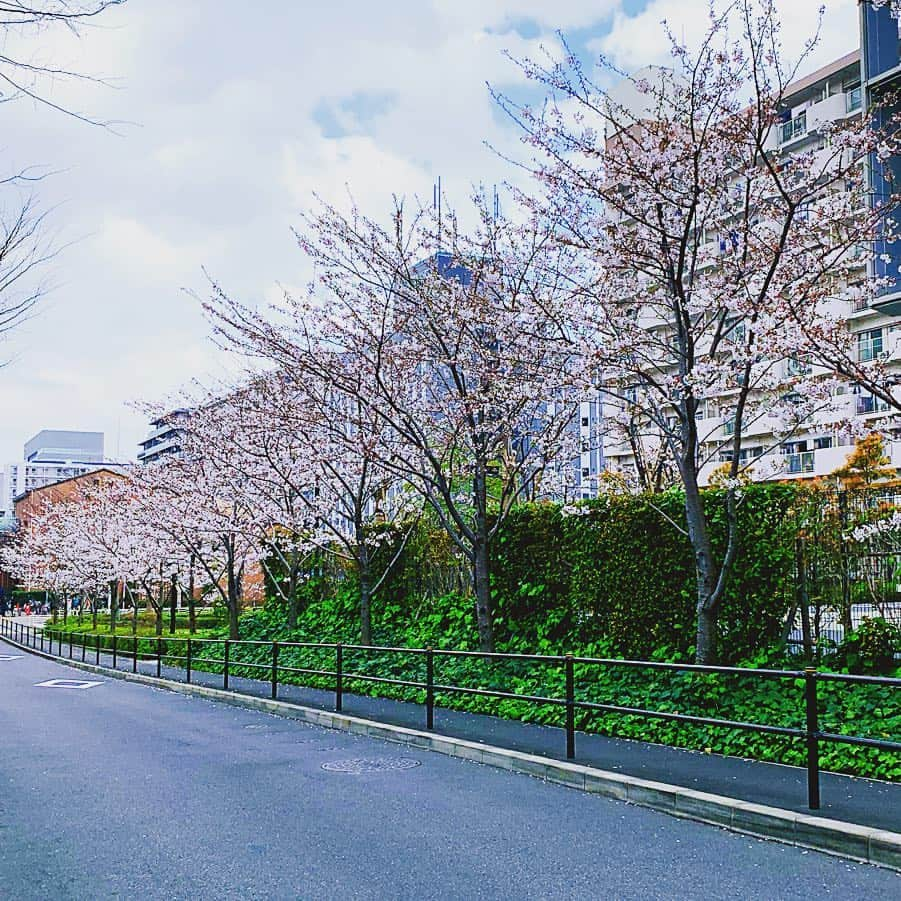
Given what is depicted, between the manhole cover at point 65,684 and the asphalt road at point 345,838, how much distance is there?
12039 mm

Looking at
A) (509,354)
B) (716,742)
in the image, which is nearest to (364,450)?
(509,354)

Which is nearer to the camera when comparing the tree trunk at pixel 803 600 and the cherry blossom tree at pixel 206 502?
the tree trunk at pixel 803 600

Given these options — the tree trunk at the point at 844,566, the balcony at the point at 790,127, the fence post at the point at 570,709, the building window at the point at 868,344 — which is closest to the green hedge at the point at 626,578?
the tree trunk at the point at 844,566

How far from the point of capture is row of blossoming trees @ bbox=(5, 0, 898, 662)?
11.8 m

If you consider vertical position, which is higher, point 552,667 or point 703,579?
point 703,579

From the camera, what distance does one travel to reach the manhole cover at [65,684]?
75.8 ft

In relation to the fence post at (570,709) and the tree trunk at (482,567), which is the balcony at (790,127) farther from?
the fence post at (570,709)

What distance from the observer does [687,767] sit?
9.38 meters

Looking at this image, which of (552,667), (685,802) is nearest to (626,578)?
(552,667)

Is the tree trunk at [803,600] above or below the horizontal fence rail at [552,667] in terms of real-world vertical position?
above

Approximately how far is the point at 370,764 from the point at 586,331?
20.0 feet

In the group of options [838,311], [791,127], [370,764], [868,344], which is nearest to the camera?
[370,764]

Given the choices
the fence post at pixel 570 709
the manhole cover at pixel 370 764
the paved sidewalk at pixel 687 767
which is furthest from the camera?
the manhole cover at pixel 370 764

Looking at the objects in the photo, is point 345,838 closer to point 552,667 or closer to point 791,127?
point 552,667
